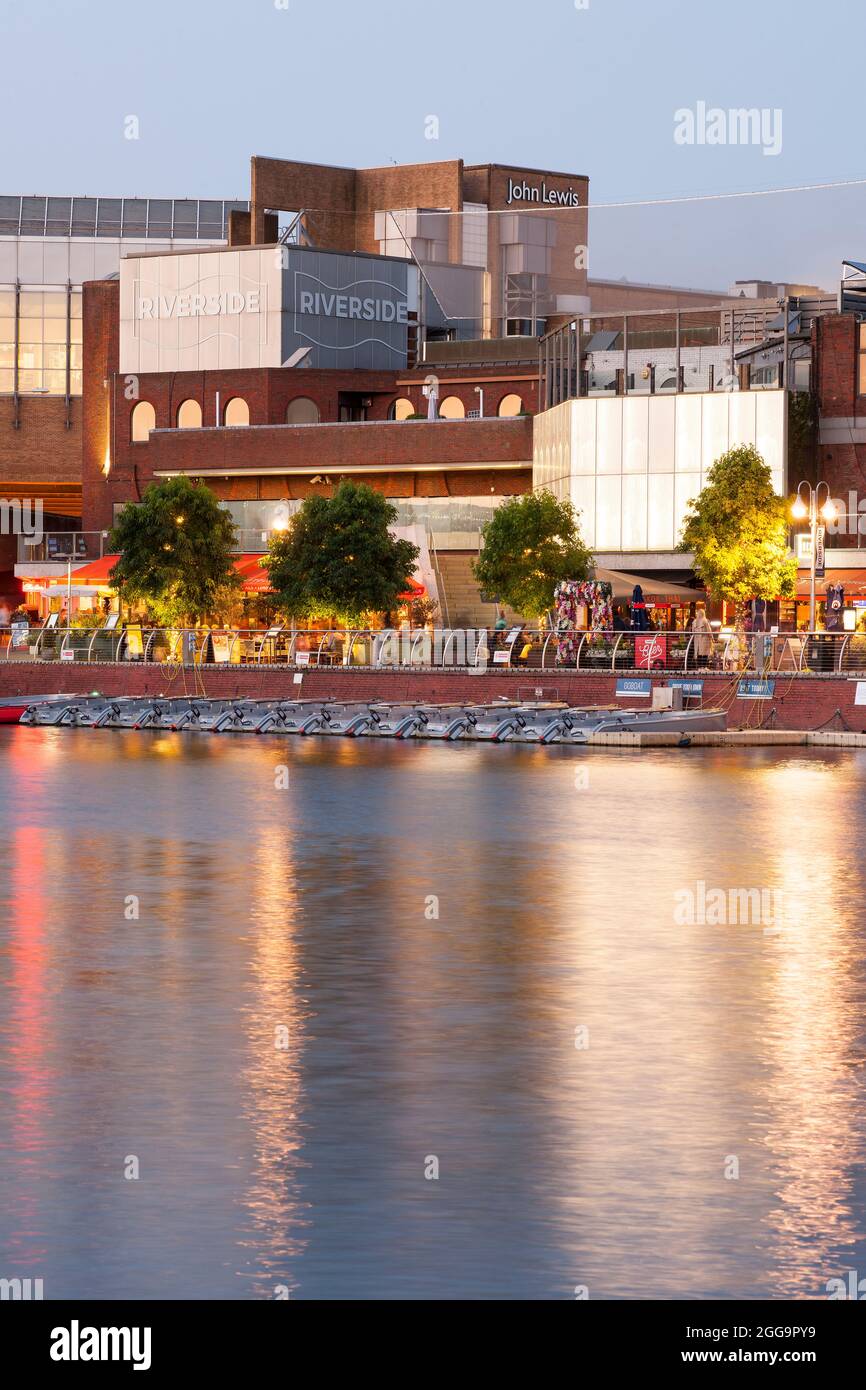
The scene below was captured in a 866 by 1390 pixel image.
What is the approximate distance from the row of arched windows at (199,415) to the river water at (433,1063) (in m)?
61.4

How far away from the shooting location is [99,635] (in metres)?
64.9

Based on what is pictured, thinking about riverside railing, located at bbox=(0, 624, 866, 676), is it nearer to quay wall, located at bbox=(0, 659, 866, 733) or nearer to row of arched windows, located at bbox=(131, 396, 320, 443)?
quay wall, located at bbox=(0, 659, 866, 733)

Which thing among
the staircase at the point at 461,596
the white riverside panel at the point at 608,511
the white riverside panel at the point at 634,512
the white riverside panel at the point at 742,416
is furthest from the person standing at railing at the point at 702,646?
the staircase at the point at 461,596

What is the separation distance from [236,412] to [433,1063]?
77.3 meters

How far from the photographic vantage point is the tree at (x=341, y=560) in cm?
6456

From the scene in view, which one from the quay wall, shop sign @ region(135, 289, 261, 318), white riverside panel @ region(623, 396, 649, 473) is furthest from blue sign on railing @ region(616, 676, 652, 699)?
shop sign @ region(135, 289, 261, 318)

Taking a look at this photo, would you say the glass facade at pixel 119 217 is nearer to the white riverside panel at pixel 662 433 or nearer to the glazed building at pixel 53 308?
the glazed building at pixel 53 308

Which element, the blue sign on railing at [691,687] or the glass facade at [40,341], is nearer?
the blue sign on railing at [691,687]

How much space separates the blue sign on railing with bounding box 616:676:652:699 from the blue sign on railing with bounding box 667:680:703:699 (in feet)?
3.69

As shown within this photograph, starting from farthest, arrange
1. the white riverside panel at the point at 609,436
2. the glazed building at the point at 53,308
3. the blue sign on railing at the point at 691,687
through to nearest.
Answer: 1. the glazed building at the point at 53,308
2. the white riverside panel at the point at 609,436
3. the blue sign on railing at the point at 691,687

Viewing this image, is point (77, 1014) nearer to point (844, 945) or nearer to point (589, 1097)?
point (589, 1097)

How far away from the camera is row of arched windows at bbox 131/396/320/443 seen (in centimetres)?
8817

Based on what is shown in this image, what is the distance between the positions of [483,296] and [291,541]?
4257cm
